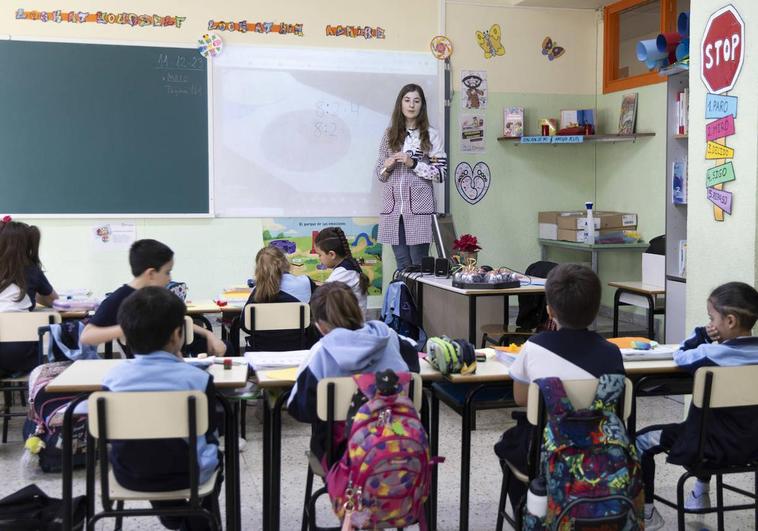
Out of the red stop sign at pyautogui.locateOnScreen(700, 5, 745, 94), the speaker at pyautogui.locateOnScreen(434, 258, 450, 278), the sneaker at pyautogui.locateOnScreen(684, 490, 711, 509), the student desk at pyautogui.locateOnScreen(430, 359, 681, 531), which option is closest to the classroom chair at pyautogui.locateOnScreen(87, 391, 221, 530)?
the student desk at pyautogui.locateOnScreen(430, 359, 681, 531)

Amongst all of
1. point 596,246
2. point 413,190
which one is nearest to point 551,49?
point 596,246

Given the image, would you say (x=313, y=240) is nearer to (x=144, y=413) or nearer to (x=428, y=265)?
(x=428, y=265)

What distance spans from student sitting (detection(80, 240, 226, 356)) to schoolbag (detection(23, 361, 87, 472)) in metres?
0.33

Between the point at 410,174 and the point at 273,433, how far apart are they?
4141mm

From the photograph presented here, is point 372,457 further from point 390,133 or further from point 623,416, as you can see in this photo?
point 390,133

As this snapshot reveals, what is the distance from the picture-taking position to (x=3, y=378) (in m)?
4.00

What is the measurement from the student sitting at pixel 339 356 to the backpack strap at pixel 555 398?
Answer: 48 centimetres

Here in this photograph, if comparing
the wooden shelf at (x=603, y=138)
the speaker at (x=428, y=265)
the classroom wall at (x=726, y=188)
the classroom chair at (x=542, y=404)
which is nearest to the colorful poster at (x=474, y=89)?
the wooden shelf at (x=603, y=138)

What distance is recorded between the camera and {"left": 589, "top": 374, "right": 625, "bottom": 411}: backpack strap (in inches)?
91.4

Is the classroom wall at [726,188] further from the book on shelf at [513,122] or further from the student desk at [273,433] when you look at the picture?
the book on shelf at [513,122]

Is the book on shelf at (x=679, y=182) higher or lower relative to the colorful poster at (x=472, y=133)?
lower

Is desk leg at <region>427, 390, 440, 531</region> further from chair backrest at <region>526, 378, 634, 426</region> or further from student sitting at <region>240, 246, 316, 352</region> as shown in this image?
student sitting at <region>240, 246, 316, 352</region>

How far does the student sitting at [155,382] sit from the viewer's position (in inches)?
93.0

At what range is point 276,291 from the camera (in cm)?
436
